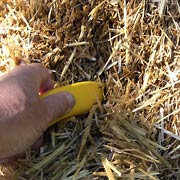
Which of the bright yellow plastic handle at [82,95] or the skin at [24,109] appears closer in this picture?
the skin at [24,109]

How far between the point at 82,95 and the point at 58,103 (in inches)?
4.5

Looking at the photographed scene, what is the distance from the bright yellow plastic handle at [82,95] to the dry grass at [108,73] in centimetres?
3

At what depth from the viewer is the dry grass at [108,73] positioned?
1.69m

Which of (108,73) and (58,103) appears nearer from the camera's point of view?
(58,103)

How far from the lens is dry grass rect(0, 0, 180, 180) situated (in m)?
1.69

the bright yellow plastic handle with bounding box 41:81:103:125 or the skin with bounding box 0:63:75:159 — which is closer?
the skin with bounding box 0:63:75:159

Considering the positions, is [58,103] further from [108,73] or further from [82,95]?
[108,73]

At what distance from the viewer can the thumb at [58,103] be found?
1699mm

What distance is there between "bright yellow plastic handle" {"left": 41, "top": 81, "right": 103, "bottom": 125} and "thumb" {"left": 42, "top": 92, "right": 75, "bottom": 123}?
21 mm

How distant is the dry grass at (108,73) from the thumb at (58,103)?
6 centimetres

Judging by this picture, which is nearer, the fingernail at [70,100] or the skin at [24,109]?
the skin at [24,109]

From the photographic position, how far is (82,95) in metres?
1.80

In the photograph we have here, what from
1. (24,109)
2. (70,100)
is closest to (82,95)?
(70,100)

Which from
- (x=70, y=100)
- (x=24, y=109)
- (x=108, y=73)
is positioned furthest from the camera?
→ (x=108, y=73)
